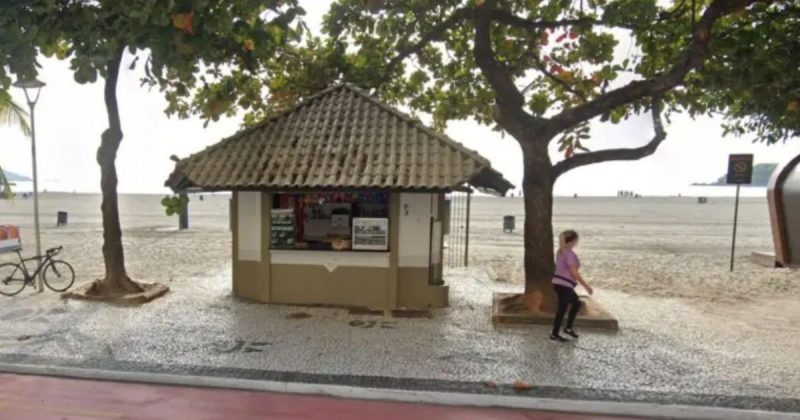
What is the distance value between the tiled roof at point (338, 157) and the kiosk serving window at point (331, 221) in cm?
87

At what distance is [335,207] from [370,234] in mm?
1148

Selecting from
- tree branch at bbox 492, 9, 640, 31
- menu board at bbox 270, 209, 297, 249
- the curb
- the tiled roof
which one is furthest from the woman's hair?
menu board at bbox 270, 209, 297, 249

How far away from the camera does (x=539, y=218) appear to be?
9477 millimetres

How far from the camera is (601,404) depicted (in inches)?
217

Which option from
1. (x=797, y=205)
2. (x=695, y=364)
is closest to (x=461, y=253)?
(x=695, y=364)

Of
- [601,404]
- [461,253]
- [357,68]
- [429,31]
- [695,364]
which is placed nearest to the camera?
[601,404]

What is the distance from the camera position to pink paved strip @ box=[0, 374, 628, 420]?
5250mm

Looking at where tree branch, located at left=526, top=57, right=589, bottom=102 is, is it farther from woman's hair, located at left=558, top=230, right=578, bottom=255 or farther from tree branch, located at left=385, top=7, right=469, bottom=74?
woman's hair, located at left=558, top=230, right=578, bottom=255

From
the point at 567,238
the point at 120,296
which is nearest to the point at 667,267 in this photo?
the point at 567,238

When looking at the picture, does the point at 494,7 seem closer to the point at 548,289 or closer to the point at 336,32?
the point at 336,32

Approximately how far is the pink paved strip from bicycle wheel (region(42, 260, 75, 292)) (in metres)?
5.77

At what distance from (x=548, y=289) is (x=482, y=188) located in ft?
8.26

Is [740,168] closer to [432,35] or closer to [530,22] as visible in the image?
[530,22]

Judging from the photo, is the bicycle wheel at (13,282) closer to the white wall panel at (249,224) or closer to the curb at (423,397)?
the white wall panel at (249,224)
